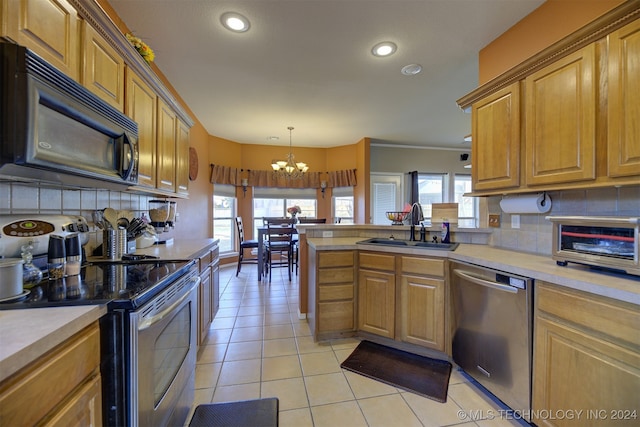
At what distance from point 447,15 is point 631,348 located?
2.22m

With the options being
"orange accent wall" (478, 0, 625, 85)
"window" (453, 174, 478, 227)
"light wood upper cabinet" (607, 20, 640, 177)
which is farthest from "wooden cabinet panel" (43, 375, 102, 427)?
"window" (453, 174, 478, 227)

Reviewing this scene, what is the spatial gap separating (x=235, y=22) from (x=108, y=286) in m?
2.02

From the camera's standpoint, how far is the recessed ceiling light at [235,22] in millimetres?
1922

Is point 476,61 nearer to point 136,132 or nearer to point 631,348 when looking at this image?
point 631,348

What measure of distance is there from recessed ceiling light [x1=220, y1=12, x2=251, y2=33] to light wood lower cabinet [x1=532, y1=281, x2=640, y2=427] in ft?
8.60

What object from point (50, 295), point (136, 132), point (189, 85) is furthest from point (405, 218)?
point (189, 85)

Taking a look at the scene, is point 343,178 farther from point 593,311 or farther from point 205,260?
point 593,311

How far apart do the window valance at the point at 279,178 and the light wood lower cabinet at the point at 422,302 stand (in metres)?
3.60

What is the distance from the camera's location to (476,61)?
2.55 meters

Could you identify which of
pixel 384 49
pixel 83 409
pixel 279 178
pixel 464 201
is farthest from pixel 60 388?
pixel 464 201

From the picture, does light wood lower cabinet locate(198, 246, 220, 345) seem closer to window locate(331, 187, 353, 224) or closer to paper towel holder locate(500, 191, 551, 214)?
paper towel holder locate(500, 191, 551, 214)

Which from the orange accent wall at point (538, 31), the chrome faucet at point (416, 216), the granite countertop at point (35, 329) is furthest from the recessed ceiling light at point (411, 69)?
the granite countertop at point (35, 329)

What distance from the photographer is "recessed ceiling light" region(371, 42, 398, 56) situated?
2271mm

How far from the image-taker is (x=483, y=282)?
1639 mm
